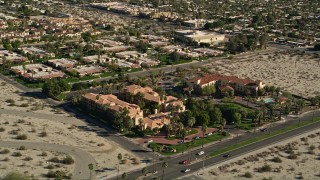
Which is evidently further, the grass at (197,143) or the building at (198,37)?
the building at (198,37)

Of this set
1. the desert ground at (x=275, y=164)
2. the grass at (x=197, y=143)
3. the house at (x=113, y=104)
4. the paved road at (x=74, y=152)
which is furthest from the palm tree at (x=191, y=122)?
the paved road at (x=74, y=152)

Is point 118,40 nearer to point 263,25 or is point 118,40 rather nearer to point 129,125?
point 263,25

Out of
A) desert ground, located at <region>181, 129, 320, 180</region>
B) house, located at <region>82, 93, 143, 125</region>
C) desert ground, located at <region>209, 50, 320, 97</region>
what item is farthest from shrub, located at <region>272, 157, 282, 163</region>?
desert ground, located at <region>209, 50, 320, 97</region>

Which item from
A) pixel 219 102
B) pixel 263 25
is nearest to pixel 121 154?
pixel 219 102

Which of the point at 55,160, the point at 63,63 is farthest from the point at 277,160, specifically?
the point at 63,63

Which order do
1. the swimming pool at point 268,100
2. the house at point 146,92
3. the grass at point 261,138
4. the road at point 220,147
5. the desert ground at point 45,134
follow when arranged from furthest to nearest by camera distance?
the swimming pool at point 268,100, the house at point 146,92, the grass at point 261,138, the desert ground at point 45,134, the road at point 220,147

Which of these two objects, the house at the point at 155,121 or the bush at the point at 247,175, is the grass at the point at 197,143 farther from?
the bush at the point at 247,175
